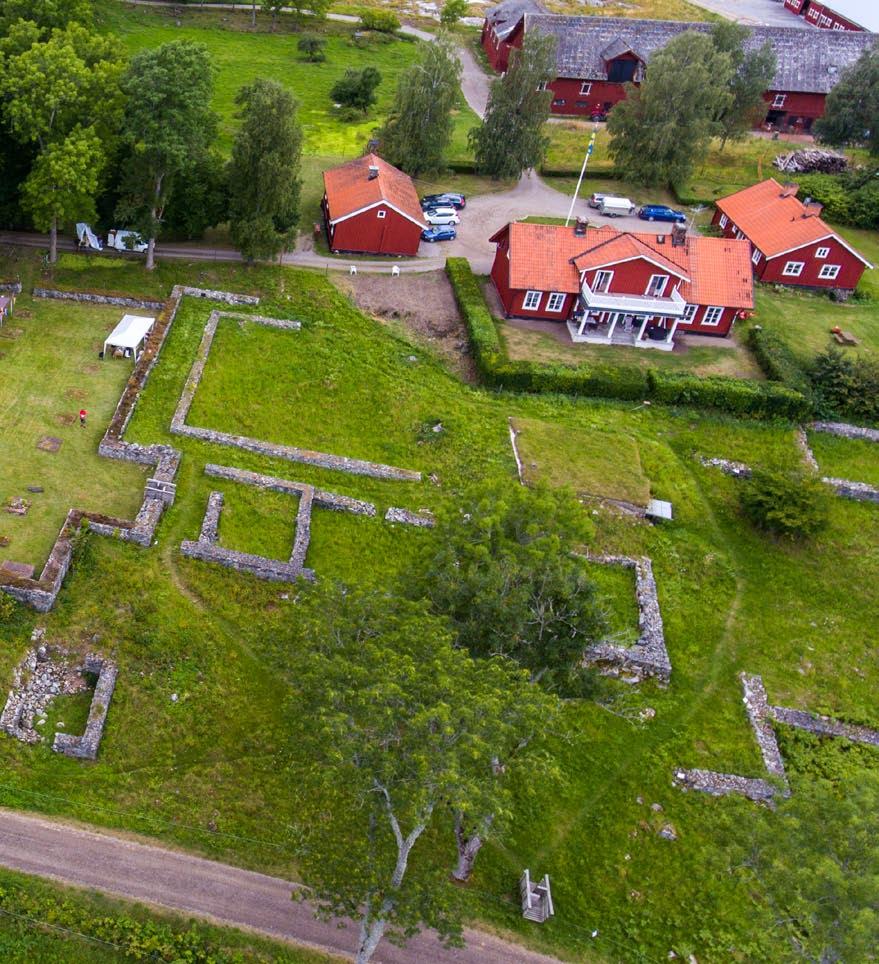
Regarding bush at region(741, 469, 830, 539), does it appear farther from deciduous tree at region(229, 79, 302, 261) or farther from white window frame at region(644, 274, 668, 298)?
deciduous tree at region(229, 79, 302, 261)

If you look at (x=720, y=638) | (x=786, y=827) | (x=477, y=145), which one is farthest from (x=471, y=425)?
(x=477, y=145)

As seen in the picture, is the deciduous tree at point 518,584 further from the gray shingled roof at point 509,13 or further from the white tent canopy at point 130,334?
the gray shingled roof at point 509,13

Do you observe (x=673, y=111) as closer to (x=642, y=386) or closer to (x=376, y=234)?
(x=376, y=234)

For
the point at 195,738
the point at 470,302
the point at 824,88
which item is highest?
the point at 824,88

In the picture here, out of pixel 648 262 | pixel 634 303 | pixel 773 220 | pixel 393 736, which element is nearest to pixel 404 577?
pixel 393 736

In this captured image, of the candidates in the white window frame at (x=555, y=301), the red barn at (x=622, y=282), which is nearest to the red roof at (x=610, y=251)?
the red barn at (x=622, y=282)

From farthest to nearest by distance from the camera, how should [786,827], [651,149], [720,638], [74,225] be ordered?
1. [651,149]
2. [74,225]
3. [720,638]
4. [786,827]

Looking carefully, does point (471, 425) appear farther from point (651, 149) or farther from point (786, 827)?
point (651, 149)
